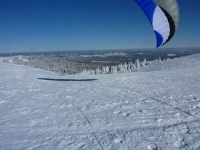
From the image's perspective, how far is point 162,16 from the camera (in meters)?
8.68

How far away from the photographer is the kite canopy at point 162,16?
25.6 ft

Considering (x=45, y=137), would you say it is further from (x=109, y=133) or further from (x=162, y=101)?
(x=162, y=101)

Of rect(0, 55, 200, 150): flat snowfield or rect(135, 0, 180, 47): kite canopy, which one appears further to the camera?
rect(135, 0, 180, 47): kite canopy

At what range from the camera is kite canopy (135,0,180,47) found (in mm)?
7808

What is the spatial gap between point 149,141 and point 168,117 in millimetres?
2097

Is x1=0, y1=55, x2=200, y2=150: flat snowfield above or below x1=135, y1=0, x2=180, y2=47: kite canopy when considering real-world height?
below

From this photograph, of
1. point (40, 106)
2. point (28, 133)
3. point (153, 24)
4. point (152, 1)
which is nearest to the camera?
point (28, 133)

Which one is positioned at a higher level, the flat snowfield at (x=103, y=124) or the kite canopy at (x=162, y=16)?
the kite canopy at (x=162, y=16)

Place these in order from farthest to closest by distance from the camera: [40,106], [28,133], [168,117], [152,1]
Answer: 1. [40,106]
2. [152,1]
3. [168,117]
4. [28,133]

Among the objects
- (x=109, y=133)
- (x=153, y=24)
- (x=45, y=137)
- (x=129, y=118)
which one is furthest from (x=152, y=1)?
(x=45, y=137)

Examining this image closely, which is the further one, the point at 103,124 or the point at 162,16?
the point at 162,16

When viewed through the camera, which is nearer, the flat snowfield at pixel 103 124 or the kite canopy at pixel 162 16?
the flat snowfield at pixel 103 124

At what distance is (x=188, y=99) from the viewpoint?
8883 millimetres

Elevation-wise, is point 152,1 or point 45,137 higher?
point 152,1
